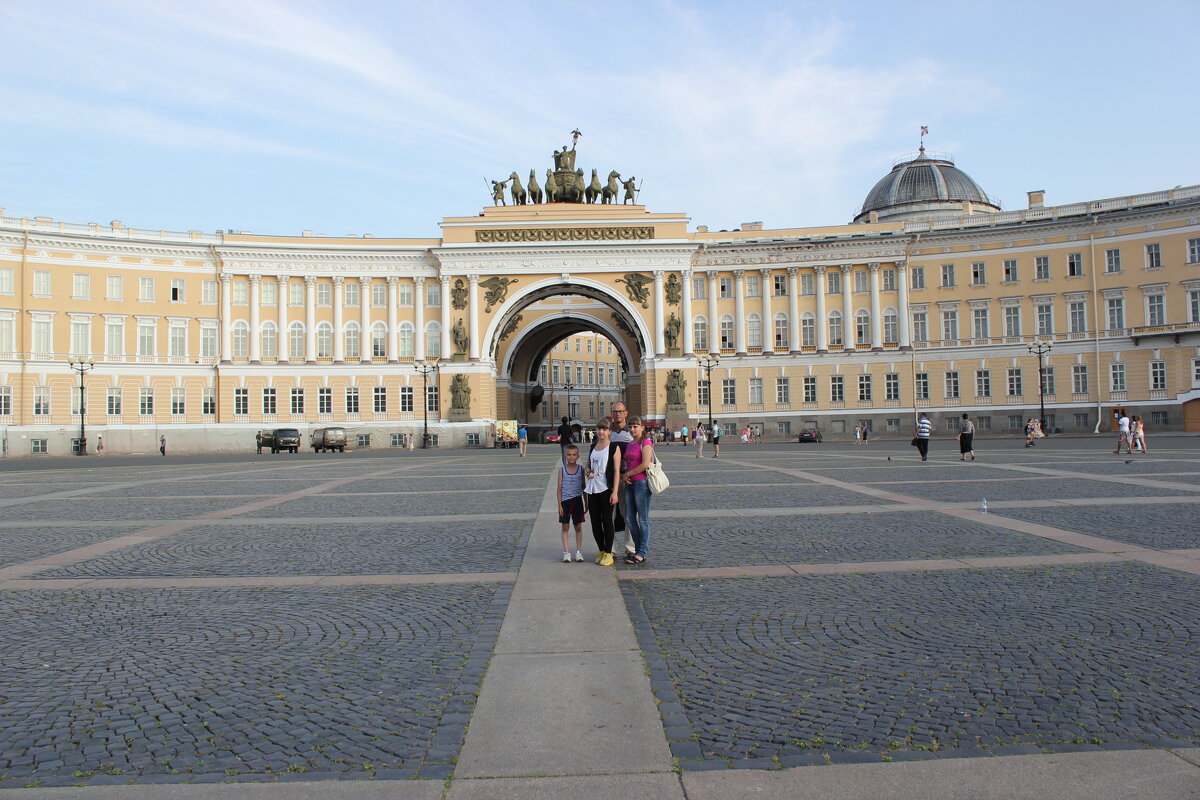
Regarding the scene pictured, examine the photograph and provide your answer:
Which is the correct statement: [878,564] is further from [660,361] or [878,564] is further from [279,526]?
[660,361]

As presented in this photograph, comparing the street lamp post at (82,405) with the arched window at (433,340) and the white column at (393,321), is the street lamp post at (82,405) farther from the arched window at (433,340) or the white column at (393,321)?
the arched window at (433,340)

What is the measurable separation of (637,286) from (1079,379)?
30.6 m

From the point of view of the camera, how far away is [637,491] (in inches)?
378

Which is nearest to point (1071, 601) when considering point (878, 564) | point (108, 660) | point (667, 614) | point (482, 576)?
point (878, 564)

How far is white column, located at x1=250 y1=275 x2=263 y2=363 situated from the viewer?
60.4 metres

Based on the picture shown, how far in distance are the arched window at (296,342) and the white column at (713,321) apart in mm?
29891

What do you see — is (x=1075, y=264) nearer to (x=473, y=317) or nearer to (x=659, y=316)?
(x=659, y=316)

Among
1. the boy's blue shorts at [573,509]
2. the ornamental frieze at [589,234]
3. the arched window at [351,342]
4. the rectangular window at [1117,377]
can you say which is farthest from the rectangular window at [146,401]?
the rectangular window at [1117,377]

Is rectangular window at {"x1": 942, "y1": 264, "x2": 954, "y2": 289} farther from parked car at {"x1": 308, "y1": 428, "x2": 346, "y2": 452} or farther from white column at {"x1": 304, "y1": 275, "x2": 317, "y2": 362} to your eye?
white column at {"x1": 304, "y1": 275, "x2": 317, "y2": 362}

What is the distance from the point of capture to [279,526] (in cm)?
1320

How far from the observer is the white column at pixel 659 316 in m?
60.4

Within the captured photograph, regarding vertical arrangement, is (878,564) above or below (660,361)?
below

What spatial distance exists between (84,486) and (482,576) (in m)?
18.7

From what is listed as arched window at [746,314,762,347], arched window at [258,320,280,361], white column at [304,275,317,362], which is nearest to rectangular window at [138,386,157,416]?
arched window at [258,320,280,361]
